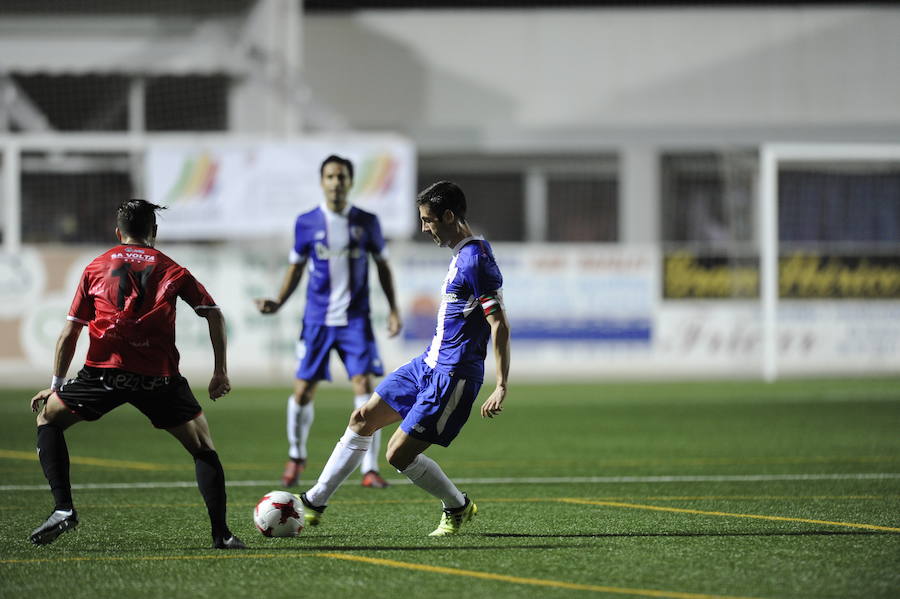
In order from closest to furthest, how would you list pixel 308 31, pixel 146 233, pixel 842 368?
pixel 146 233
pixel 842 368
pixel 308 31

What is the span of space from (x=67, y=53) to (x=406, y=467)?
919 inches

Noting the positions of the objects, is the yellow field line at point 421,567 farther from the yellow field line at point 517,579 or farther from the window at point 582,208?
the window at point 582,208

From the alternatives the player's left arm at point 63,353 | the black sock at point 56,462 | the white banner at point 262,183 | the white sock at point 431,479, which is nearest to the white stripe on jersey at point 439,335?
the white sock at point 431,479

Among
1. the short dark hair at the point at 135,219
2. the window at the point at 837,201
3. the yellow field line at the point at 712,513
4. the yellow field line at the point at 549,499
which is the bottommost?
the yellow field line at the point at 549,499

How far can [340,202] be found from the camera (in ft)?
32.5

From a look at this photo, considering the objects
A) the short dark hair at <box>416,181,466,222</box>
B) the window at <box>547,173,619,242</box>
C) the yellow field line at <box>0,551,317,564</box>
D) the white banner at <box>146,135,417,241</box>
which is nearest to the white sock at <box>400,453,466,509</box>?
the yellow field line at <box>0,551,317,564</box>

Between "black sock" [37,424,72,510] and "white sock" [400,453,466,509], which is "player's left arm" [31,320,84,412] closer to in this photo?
"black sock" [37,424,72,510]

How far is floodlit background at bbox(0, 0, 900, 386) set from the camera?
2177cm

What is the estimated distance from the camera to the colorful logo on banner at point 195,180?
73.6 feet

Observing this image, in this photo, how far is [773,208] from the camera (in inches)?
839

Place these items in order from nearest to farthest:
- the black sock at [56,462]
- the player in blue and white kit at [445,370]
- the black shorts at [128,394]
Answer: the black shorts at [128,394], the black sock at [56,462], the player in blue and white kit at [445,370]

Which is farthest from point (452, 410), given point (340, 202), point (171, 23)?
point (171, 23)

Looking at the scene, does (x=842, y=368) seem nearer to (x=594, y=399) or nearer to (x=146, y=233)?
(x=594, y=399)

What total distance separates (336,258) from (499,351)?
3.43m
